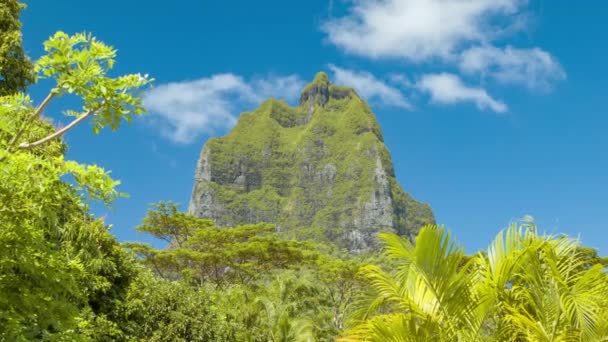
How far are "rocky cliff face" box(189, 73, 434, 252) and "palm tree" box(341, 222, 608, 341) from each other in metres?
138

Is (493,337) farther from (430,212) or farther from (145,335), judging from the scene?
(430,212)

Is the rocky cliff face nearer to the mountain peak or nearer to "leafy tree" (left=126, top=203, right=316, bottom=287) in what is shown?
the mountain peak

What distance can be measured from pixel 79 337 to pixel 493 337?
3552 mm

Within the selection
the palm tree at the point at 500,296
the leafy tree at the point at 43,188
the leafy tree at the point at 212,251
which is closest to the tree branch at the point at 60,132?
the leafy tree at the point at 43,188

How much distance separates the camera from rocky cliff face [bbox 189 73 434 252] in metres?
153

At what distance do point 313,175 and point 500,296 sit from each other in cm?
16682

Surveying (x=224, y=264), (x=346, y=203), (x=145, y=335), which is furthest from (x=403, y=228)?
(x=145, y=335)

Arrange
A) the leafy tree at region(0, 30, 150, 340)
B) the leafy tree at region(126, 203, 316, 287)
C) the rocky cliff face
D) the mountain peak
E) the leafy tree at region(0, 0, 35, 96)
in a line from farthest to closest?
the mountain peak, the rocky cliff face, the leafy tree at region(126, 203, 316, 287), the leafy tree at region(0, 0, 35, 96), the leafy tree at region(0, 30, 150, 340)

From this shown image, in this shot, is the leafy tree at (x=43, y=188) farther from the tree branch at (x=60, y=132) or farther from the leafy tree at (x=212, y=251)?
the leafy tree at (x=212, y=251)

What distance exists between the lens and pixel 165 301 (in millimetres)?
15258

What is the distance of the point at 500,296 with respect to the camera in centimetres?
543

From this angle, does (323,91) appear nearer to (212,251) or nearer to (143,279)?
(212,251)

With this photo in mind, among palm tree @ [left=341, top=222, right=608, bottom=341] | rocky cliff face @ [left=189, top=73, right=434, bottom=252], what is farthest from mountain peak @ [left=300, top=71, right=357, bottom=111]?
palm tree @ [left=341, top=222, right=608, bottom=341]

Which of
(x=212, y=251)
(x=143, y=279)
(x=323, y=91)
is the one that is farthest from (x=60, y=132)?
(x=323, y=91)
